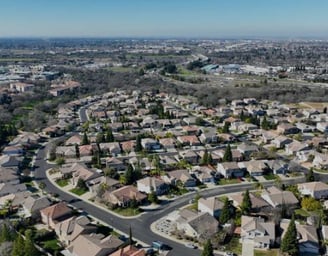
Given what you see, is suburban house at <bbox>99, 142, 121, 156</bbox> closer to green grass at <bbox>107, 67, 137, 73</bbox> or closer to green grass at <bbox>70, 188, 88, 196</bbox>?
green grass at <bbox>70, 188, 88, 196</bbox>

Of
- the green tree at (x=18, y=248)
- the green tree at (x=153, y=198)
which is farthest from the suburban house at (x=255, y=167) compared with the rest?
the green tree at (x=18, y=248)

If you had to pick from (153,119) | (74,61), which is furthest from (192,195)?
(74,61)

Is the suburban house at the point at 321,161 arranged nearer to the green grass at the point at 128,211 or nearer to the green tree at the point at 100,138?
the green grass at the point at 128,211

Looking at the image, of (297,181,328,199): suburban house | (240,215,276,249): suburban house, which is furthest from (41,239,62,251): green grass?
(297,181,328,199): suburban house

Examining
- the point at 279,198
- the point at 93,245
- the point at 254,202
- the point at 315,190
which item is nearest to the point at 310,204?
the point at 279,198

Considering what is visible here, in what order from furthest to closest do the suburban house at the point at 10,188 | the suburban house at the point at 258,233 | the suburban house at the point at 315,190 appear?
the suburban house at the point at 10,188 → the suburban house at the point at 315,190 → the suburban house at the point at 258,233

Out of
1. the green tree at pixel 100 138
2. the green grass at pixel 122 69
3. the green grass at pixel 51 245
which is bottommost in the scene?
the green grass at pixel 51 245
